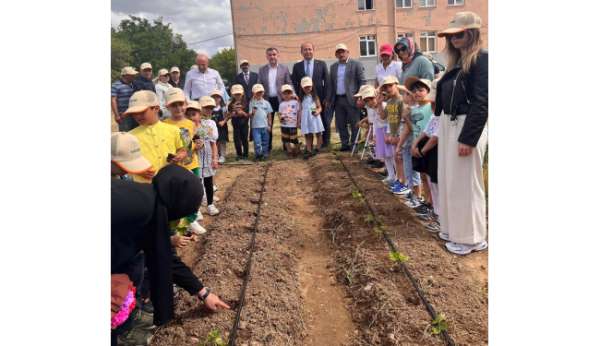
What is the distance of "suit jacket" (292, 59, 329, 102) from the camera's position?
26.5 feet

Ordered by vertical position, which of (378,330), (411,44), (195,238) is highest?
(411,44)

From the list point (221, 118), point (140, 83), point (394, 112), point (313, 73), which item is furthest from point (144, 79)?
point (394, 112)

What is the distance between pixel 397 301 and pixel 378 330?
28 centimetres

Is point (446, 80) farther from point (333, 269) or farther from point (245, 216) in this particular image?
point (245, 216)

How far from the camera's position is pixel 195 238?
14.7 feet

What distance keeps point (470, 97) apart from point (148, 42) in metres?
3.29

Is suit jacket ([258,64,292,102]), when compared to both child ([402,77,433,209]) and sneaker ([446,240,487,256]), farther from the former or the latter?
sneaker ([446,240,487,256])

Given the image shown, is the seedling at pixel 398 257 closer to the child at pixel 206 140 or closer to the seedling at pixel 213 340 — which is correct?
the seedling at pixel 213 340

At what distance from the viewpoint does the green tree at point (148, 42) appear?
7.44 feet

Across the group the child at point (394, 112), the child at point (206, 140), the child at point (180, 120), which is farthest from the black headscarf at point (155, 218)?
the child at point (394, 112)

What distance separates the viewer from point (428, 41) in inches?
216

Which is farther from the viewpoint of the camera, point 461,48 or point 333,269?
point 333,269

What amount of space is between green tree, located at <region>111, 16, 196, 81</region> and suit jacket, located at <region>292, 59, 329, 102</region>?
6.95ft

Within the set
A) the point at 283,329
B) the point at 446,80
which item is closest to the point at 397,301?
the point at 283,329
